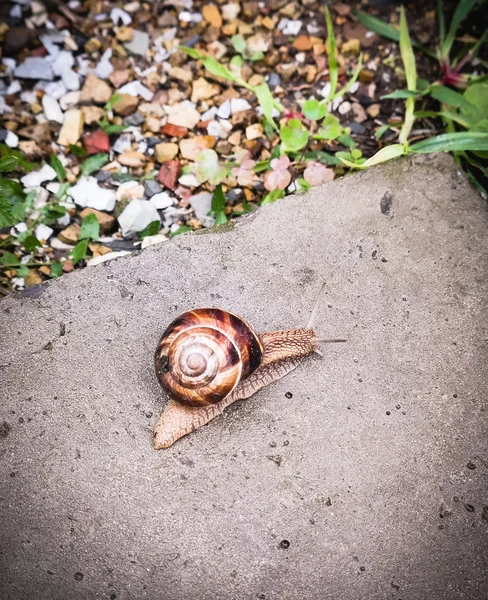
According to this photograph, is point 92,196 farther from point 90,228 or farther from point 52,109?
point 52,109

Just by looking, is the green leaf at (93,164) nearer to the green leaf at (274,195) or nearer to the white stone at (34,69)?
the white stone at (34,69)

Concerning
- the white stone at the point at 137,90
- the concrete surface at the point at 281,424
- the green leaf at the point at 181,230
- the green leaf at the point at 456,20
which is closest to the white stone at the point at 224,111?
the white stone at the point at 137,90

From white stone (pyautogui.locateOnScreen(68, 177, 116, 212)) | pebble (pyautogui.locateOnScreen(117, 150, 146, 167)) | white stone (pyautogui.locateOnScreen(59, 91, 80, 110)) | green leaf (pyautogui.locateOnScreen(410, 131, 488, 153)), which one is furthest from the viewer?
white stone (pyautogui.locateOnScreen(59, 91, 80, 110))

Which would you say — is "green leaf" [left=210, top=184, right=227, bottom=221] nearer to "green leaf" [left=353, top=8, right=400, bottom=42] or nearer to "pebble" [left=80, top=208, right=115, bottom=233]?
"pebble" [left=80, top=208, right=115, bottom=233]

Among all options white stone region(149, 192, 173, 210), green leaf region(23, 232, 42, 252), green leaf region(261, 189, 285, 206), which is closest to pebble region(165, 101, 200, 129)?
white stone region(149, 192, 173, 210)

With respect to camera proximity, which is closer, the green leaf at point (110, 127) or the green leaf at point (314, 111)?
the green leaf at point (314, 111)

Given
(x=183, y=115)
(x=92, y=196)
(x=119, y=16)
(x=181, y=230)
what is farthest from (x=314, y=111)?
(x=119, y=16)

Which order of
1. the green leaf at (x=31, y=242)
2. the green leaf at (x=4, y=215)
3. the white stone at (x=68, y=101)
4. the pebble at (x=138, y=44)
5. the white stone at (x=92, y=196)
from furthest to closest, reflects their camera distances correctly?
the pebble at (x=138, y=44) < the white stone at (x=68, y=101) < the white stone at (x=92, y=196) < the green leaf at (x=31, y=242) < the green leaf at (x=4, y=215)
